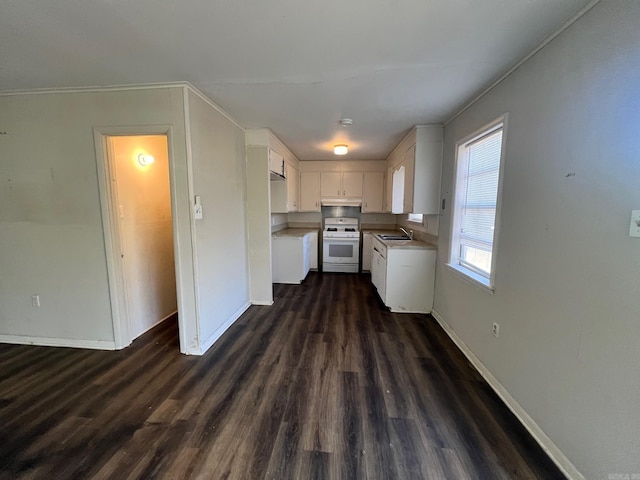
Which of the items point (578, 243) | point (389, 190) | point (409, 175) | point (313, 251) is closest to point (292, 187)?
point (313, 251)

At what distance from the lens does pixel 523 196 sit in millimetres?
1734

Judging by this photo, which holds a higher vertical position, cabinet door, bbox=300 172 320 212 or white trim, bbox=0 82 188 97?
white trim, bbox=0 82 188 97

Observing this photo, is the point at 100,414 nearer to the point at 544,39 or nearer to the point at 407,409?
the point at 407,409

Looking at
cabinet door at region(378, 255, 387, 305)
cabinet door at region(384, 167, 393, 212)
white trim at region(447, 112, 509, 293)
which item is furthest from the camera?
cabinet door at region(384, 167, 393, 212)

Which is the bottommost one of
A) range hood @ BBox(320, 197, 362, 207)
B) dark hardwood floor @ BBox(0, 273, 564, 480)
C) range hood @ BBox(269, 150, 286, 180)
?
dark hardwood floor @ BBox(0, 273, 564, 480)

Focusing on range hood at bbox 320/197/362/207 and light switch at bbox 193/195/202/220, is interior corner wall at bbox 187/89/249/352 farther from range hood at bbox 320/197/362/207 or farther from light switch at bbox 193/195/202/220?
range hood at bbox 320/197/362/207

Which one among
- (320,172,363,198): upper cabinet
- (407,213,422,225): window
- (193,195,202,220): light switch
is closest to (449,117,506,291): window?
(407,213,422,225): window

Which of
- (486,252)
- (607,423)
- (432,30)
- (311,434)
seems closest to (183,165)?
(432,30)

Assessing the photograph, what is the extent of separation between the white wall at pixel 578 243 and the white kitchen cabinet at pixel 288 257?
130 inches

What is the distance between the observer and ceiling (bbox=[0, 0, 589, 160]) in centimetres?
133

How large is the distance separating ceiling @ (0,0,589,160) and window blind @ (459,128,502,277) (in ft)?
1.68

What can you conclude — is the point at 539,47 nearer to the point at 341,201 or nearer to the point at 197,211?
the point at 197,211

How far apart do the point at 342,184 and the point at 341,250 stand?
4.62ft

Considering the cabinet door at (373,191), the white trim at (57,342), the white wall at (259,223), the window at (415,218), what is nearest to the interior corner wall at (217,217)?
the white wall at (259,223)
